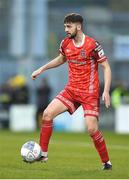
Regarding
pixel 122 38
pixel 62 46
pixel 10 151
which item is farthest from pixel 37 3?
pixel 62 46

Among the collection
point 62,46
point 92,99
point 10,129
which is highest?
point 62,46

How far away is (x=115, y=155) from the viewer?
1697cm

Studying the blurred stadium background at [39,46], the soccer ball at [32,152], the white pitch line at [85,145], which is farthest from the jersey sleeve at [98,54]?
the blurred stadium background at [39,46]

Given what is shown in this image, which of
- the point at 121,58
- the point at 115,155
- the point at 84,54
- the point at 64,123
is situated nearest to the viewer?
the point at 84,54

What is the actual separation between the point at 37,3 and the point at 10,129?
724 centimetres

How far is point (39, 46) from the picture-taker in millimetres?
37156

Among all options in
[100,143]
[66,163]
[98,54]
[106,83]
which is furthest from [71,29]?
[66,163]

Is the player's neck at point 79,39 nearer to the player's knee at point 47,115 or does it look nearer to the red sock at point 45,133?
Result: the player's knee at point 47,115

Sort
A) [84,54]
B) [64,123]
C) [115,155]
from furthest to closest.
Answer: [64,123] → [115,155] → [84,54]

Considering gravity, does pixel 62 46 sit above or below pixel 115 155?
above

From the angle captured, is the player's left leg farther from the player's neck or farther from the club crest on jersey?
the player's neck

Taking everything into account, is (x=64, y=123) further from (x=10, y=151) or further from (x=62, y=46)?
(x=62, y=46)

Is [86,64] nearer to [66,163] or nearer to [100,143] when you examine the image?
[100,143]

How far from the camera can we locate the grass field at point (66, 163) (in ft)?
38.4
